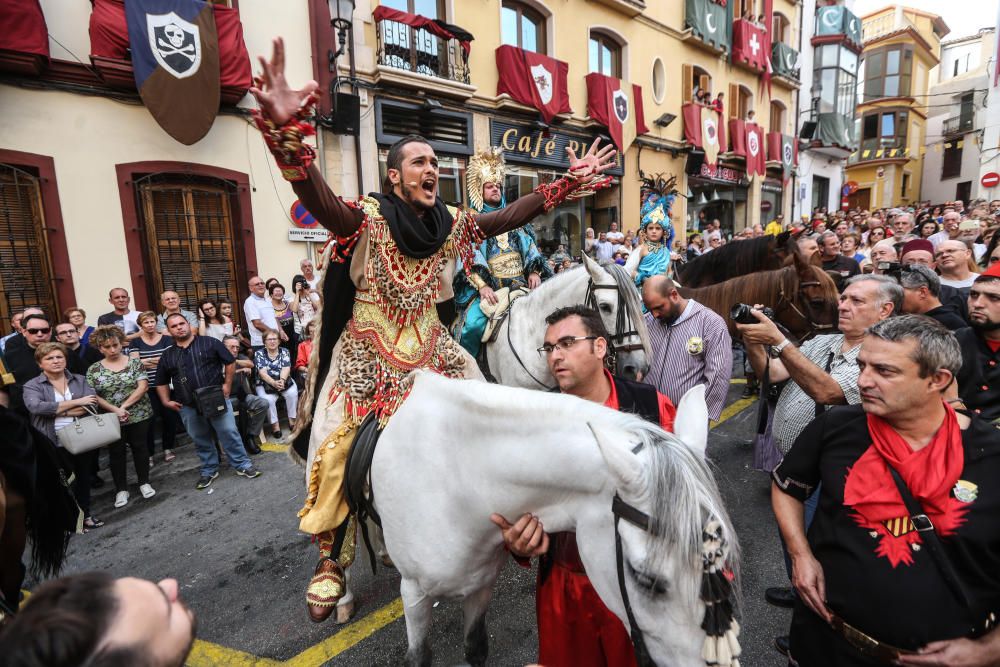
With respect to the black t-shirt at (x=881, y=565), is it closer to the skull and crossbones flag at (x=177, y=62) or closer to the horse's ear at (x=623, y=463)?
the horse's ear at (x=623, y=463)

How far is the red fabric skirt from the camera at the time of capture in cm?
196

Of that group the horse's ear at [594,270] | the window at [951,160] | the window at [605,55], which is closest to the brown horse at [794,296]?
the horse's ear at [594,270]

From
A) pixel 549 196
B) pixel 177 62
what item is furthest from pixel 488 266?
pixel 177 62

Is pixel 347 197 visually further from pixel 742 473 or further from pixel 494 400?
pixel 494 400

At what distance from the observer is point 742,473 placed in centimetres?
501

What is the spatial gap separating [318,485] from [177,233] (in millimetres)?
7846

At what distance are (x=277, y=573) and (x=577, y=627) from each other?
274 cm

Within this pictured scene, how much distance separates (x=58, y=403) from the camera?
472 cm

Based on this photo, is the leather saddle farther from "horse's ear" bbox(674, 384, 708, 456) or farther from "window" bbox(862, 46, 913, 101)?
"window" bbox(862, 46, 913, 101)

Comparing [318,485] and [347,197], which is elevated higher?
[347,197]

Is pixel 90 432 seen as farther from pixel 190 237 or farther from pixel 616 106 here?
pixel 616 106

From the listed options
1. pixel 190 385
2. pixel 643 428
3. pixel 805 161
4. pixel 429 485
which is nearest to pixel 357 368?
pixel 429 485

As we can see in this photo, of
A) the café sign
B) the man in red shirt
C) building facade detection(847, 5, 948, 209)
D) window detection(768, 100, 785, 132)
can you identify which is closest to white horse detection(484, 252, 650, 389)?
the man in red shirt

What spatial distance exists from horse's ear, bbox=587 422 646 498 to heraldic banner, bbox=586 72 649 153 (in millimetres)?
14194
